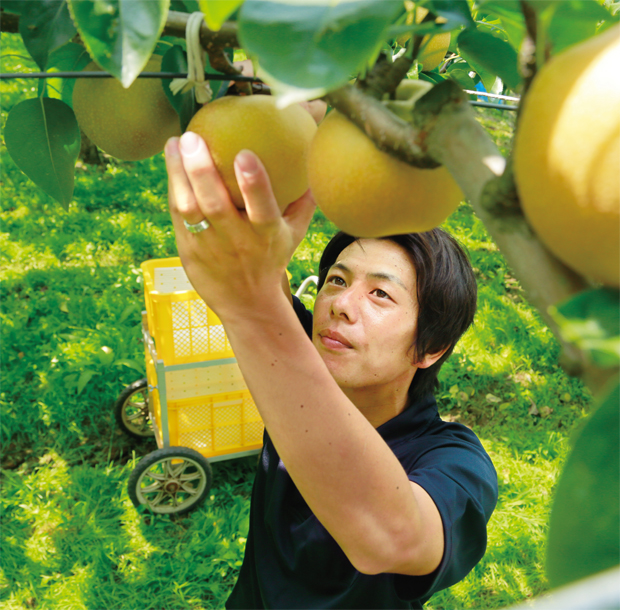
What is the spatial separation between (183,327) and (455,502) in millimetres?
1357

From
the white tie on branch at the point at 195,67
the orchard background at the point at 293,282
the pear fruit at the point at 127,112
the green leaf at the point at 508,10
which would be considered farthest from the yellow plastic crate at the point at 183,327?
the green leaf at the point at 508,10

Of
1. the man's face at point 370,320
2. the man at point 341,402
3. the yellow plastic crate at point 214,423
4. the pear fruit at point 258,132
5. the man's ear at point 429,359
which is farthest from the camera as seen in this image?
the yellow plastic crate at point 214,423

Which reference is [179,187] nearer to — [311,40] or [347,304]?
[311,40]

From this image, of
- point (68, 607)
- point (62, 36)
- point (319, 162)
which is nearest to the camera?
point (319, 162)

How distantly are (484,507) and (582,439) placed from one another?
3.04 ft

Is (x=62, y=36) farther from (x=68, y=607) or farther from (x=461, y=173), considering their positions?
(x=68, y=607)

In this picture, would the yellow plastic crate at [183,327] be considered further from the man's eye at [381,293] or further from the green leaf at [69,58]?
the green leaf at [69,58]

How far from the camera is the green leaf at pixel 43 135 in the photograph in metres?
0.60

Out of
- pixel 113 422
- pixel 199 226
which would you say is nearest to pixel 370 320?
pixel 199 226

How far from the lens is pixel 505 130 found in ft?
15.4

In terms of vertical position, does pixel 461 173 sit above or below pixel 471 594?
above

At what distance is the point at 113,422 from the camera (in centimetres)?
243

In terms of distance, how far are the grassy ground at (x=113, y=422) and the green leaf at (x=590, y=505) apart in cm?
149

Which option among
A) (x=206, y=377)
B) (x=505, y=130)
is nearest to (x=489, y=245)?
(x=505, y=130)
